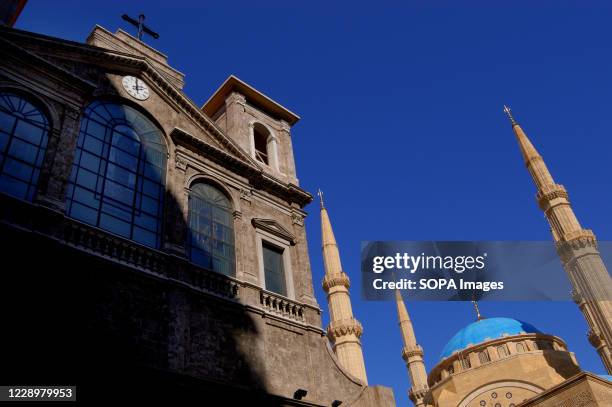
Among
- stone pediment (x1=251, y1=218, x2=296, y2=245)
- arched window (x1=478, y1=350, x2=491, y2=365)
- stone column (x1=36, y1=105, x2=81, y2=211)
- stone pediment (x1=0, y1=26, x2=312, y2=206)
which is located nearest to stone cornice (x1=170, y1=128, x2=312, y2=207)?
stone pediment (x1=0, y1=26, x2=312, y2=206)

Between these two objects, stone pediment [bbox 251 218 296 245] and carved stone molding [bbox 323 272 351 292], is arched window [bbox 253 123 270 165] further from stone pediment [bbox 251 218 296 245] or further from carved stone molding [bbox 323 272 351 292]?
carved stone molding [bbox 323 272 351 292]

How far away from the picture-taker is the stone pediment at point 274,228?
15234mm

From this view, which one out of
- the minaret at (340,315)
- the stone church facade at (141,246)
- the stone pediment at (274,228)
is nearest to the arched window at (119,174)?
the stone church facade at (141,246)

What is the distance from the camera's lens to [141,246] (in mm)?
11938

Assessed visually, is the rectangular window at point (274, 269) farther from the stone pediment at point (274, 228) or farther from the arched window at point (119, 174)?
the arched window at point (119, 174)

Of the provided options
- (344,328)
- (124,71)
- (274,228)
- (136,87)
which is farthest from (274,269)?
(344,328)

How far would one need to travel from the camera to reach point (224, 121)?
1895 centimetres

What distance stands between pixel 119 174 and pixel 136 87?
3153 mm

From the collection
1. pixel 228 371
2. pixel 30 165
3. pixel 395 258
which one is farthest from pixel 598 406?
pixel 30 165

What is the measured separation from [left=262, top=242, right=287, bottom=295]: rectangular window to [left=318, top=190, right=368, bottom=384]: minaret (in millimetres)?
21505

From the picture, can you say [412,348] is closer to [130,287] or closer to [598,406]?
[598,406]

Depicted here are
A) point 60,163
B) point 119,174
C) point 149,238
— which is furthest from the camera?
point 119,174

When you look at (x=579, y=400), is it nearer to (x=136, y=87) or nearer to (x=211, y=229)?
(x=211, y=229)

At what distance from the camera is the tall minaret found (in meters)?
35.5
